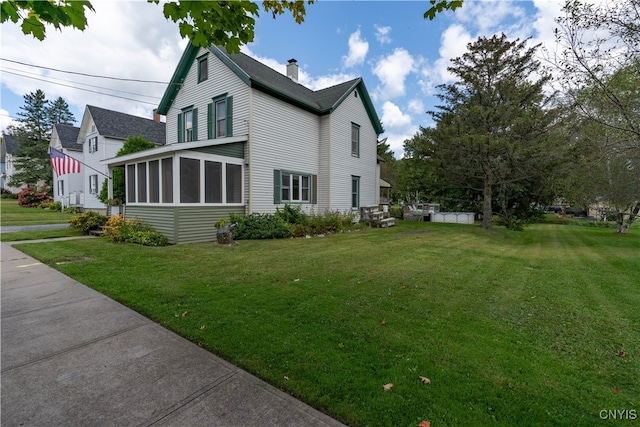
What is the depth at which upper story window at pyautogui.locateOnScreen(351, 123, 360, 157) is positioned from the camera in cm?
1664

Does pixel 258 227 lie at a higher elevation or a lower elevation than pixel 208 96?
lower

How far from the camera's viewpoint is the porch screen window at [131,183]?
1116 cm

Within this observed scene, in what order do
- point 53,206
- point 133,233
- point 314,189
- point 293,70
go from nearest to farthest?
point 133,233, point 314,189, point 293,70, point 53,206

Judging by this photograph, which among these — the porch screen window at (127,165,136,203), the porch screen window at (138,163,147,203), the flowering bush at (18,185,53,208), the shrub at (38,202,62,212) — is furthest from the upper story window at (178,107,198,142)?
the flowering bush at (18,185,53,208)

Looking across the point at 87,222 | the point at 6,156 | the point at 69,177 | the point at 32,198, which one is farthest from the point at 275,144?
the point at 6,156

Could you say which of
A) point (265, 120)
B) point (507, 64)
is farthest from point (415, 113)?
point (265, 120)

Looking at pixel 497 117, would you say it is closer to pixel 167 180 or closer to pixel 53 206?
pixel 167 180

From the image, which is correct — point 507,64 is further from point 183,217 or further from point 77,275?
point 77,275

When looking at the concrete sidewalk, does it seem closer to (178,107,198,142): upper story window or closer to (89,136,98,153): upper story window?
(178,107,198,142): upper story window

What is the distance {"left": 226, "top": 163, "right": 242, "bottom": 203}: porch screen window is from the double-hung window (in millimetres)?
Answer: 1662

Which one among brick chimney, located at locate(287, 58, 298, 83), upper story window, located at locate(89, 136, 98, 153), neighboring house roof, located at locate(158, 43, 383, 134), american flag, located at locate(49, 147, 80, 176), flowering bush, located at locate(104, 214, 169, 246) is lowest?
flowering bush, located at locate(104, 214, 169, 246)

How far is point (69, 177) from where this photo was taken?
24.8 meters

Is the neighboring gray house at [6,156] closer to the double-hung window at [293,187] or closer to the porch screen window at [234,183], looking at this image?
the porch screen window at [234,183]

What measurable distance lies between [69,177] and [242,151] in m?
23.1
